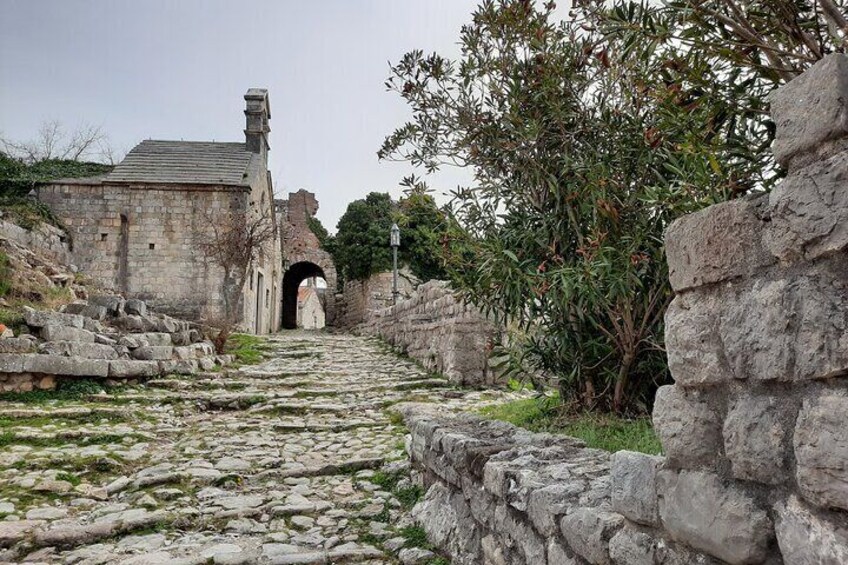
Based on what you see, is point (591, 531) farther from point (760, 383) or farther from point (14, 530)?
point (14, 530)

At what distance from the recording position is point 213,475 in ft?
16.8

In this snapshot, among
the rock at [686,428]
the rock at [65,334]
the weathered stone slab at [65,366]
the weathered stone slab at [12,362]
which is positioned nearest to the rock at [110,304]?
the rock at [65,334]

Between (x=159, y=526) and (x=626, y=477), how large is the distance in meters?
3.48

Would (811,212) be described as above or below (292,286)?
below

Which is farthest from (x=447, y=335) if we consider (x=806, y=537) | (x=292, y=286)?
(x=292, y=286)

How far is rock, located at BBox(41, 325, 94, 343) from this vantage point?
8.55 meters

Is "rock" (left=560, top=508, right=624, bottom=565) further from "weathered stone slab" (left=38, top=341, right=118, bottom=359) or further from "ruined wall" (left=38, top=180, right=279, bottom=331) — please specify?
"ruined wall" (left=38, top=180, right=279, bottom=331)

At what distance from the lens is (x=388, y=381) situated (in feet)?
32.0

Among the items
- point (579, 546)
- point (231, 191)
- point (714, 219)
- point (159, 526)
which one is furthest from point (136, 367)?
point (231, 191)

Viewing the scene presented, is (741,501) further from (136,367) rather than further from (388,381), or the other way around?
(136,367)

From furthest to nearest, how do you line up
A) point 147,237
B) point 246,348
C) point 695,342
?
point 147,237, point 246,348, point 695,342

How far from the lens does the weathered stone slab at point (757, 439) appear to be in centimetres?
131

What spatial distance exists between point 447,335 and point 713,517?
8127mm

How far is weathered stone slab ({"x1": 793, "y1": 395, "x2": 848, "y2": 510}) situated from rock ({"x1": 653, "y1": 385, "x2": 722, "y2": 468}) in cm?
29
